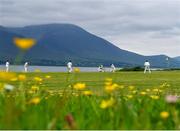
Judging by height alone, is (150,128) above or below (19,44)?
below

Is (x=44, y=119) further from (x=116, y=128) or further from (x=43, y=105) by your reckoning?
(x=43, y=105)

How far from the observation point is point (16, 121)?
195 inches

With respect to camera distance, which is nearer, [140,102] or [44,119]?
[44,119]

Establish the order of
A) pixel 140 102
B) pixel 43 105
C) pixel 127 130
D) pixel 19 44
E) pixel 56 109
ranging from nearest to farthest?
pixel 19 44
pixel 127 130
pixel 56 109
pixel 43 105
pixel 140 102

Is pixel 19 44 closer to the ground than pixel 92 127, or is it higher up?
higher up

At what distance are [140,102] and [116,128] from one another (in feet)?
6.93

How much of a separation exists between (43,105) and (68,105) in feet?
2.11

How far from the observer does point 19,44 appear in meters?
3.99

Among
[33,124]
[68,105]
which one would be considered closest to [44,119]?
[33,124]

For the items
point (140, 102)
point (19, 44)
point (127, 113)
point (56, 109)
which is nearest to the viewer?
point (19, 44)

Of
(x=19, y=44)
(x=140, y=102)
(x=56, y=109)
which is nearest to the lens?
(x=19, y=44)

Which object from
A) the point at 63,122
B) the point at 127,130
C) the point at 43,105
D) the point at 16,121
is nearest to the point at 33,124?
the point at 16,121

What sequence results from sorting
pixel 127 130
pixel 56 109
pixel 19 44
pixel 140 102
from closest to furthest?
pixel 19 44 < pixel 127 130 < pixel 56 109 < pixel 140 102

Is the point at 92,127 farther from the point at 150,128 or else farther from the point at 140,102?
the point at 140,102
